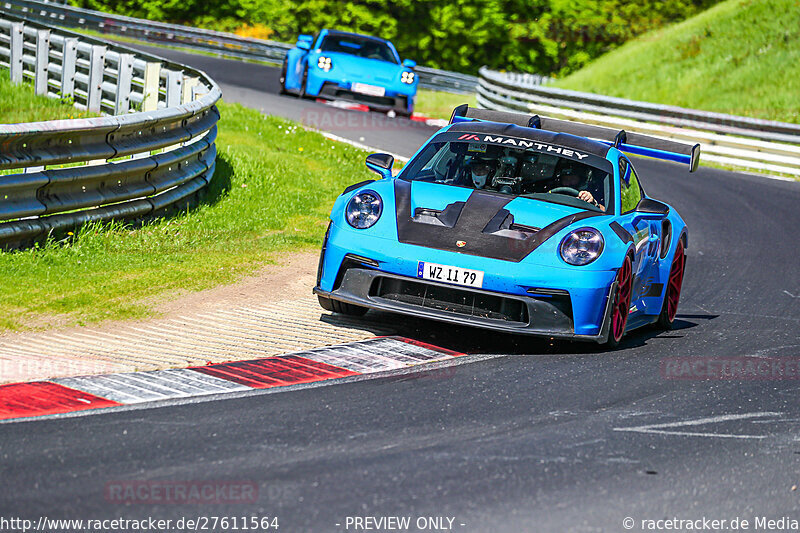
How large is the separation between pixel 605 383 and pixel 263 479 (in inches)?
108

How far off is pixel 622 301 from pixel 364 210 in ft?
5.93

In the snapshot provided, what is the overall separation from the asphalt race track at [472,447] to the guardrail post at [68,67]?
1160 centimetres

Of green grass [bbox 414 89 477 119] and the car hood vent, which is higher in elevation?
the car hood vent

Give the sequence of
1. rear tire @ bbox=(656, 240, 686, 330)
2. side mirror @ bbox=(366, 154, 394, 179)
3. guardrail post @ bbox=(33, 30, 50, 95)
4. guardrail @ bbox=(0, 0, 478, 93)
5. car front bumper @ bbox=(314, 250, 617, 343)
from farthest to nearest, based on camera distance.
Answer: guardrail @ bbox=(0, 0, 478, 93), guardrail post @ bbox=(33, 30, 50, 95), rear tire @ bbox=(656, 240, 686, 330), side mirror @ bbox=(366, 154, 394, 179), car front bumper @ bbox=(314, 250, 617, 343)

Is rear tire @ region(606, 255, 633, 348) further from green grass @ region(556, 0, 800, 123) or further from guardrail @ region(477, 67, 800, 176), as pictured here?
green grass @ region(556, 0, 800, 123)

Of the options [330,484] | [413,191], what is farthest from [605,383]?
[330,484]

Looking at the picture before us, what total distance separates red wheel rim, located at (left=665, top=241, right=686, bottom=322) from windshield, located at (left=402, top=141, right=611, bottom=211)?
121 cm

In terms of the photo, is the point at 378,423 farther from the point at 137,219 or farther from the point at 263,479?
the point at 137,219

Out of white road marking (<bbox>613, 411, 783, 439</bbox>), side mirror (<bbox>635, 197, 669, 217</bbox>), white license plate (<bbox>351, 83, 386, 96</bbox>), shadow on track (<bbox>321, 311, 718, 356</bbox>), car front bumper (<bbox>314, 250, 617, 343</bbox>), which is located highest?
side mirror (<bbox>635, 197, 669, 217</bbox>)

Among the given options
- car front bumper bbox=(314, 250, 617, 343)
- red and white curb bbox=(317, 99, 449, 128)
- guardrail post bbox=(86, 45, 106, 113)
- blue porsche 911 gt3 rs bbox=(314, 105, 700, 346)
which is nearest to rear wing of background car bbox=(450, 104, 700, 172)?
blue porsche 911 gt3 rs bbox=(314, 105, 700, 346)

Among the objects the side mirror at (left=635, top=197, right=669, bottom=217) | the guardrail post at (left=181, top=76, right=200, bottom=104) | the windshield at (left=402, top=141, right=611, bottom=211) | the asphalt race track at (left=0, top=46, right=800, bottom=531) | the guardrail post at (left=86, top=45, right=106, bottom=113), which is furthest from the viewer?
the guardrail post at (left=86, top=45, right=106, bottom=113)

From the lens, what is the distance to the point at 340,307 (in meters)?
7.73

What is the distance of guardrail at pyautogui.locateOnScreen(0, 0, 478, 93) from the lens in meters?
37.2

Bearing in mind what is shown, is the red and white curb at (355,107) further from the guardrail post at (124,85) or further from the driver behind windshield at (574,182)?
the driver behind windshield at (574,182)
